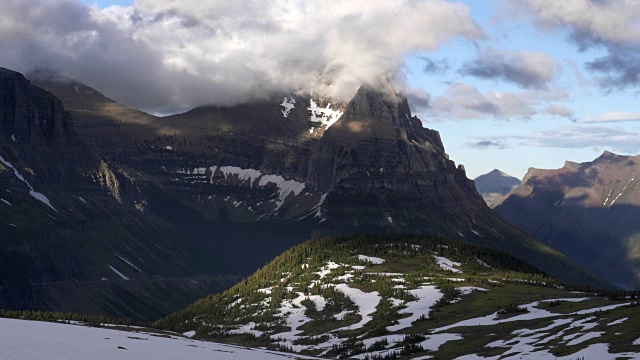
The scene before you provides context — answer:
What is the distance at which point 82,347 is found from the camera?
345ft

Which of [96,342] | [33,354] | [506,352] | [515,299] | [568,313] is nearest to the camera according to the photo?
[33,354]

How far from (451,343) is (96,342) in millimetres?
57206

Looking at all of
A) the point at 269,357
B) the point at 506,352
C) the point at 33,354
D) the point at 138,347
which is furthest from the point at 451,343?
the point at 33,354

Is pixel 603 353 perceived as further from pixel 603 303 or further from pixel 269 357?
pixel 603 303

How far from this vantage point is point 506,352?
A: 128 metres

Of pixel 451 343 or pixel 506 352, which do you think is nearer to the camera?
pixel 506 352

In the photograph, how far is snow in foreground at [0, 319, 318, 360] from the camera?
95688 millimetres

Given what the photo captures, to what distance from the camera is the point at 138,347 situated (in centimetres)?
11556

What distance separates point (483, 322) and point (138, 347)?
2857 inches

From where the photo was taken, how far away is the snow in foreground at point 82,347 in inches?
3767

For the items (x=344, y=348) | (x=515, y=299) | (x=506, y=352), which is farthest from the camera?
(x=515, y=299)

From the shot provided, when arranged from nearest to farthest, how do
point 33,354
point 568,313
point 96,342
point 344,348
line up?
point 33,354 → point 96,342 → point 568,313 → point 344,348

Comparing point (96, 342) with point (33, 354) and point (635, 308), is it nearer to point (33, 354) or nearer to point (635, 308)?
point (33, 354)

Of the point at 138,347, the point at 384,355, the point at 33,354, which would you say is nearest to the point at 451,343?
the point at 384,355
